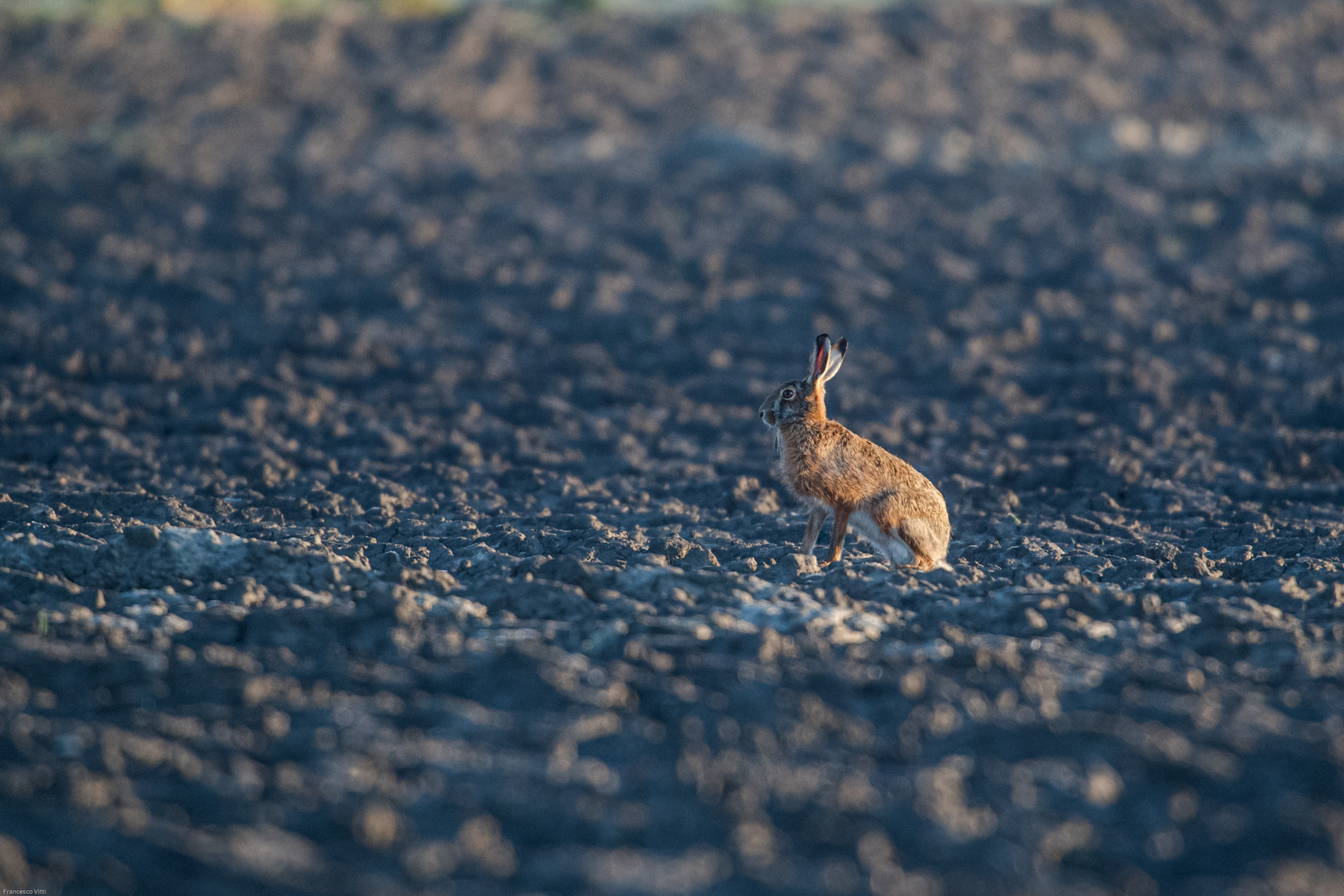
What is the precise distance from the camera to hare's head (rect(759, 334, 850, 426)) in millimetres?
6375

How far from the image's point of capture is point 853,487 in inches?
242

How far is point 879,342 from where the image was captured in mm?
10547

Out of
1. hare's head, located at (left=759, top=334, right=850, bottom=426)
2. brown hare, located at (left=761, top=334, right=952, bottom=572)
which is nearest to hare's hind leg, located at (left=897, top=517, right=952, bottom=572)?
brown hare, located at (left=761, top=334, right=952, bottom=572)

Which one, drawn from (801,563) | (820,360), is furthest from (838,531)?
(820,360)

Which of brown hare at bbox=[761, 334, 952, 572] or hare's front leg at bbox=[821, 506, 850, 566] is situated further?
hare's front leg at bbox=[821, 506, 850, 566]

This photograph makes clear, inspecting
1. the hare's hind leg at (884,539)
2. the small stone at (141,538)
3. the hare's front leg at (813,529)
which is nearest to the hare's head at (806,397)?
the hare's front leg at (813,529)

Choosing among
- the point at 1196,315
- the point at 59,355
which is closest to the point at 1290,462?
the point at 1196,315

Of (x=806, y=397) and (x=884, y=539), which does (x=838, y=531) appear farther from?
(x=806, y=397)

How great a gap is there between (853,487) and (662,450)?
2683 millimetres

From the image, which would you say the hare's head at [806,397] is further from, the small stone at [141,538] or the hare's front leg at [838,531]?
the small stone at [141,538]

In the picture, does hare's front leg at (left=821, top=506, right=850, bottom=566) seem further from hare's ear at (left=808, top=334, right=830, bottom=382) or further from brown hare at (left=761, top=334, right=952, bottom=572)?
hare's ear at (left=808, top=334, right=830, bottom=382)

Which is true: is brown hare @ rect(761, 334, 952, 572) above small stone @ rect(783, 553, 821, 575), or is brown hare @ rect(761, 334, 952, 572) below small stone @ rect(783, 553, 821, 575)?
above

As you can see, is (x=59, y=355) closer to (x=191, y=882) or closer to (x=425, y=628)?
(x=425, y=628)

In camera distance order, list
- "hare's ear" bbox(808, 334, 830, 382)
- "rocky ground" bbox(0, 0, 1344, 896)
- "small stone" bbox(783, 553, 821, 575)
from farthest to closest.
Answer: "hare's ear" bbox(808, 334, 830, 382) < "small stone" bbox(783, 553, 821, 575) < "rocky ground" bbox(0, 0, 1344, 896)
